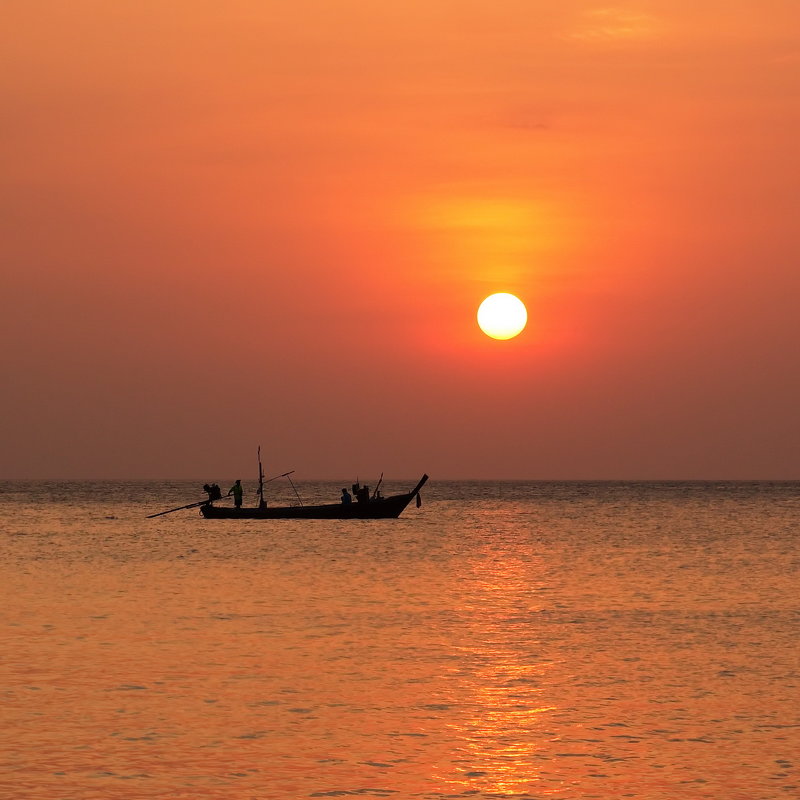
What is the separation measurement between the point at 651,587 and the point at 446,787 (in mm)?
29582

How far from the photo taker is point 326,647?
27297 millimetres

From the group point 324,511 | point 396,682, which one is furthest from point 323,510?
point 396,682

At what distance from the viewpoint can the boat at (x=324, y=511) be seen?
8031 cm

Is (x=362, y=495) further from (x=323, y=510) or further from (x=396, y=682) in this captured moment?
(x=396, y=682)

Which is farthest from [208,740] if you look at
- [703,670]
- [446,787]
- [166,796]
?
[703,670]

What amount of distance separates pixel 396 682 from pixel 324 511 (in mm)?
60573

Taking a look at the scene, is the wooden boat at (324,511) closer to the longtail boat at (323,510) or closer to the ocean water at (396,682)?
the longtail boat at (323,510)

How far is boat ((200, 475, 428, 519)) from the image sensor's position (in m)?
80.3

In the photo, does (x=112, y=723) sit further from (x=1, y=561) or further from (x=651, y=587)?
(x=1, y=561)

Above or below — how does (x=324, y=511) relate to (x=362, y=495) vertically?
below

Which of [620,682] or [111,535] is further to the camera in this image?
[111,535]

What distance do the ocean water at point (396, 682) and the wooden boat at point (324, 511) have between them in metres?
28.4

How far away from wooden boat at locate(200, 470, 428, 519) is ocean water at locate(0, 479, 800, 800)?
93.2 ft

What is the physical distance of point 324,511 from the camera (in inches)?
3280
